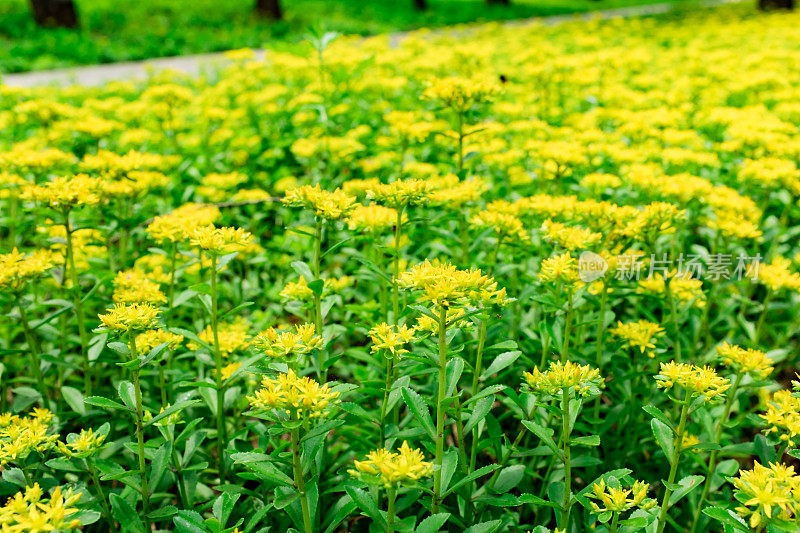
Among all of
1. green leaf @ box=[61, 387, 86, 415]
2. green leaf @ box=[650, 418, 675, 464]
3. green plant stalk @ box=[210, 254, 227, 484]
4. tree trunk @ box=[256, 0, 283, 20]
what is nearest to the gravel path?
tree trunk @ box=[256, 0, 283, 20]

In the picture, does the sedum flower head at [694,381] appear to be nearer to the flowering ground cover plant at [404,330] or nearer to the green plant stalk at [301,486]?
the flowering ground cover plant at [404,330]

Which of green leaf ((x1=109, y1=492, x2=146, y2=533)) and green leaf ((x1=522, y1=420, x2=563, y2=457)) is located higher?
green leaf ((x1=522, y1=420, x2=563, y2=457))

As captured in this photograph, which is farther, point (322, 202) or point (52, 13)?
point (52, 13)

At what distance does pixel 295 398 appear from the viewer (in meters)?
1.36

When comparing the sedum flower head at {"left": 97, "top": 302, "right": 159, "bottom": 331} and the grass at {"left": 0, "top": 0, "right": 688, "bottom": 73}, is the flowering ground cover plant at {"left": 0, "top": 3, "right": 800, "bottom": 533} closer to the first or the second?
the sedum flower head at {"left": 97, "top": 302, "right": 159, "bottom": 331}

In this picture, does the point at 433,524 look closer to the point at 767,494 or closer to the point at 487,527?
the point at 487,527

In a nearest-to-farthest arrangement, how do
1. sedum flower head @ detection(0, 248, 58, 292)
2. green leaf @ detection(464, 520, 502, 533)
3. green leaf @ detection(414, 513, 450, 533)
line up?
green leaf @ detection(414, 513, 450, 533) < green leaf @ detection(464, 520, 502, 533) < sedum flower head @ detection(0, 248, 58, 292)

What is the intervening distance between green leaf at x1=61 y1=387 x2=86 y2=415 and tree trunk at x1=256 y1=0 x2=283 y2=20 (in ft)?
50.0

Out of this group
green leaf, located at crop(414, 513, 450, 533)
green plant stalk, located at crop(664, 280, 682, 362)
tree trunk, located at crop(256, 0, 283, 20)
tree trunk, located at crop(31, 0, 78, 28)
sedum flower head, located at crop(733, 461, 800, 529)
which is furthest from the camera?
tree trunk, located at crop(256, 0, 283, 20)

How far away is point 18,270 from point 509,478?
1.66 m

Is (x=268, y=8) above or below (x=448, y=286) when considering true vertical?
above

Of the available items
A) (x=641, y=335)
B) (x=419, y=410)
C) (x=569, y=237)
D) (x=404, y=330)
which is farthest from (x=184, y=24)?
(x=419, y=410)

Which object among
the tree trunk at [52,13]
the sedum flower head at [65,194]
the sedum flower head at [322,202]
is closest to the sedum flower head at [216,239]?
the sedum flower head at [322,202]

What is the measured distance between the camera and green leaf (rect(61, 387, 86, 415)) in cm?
209
